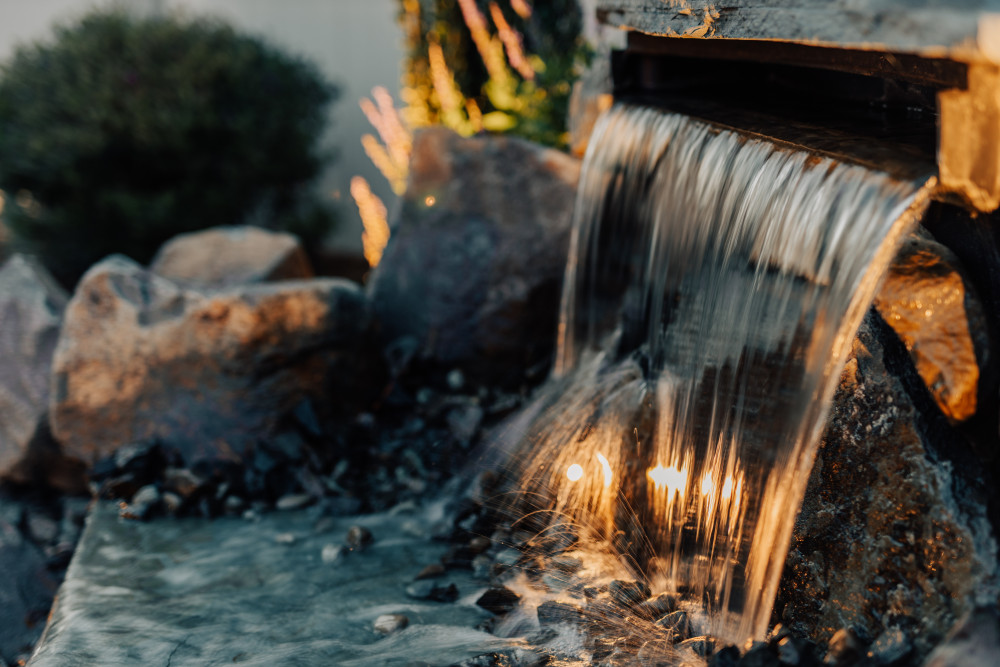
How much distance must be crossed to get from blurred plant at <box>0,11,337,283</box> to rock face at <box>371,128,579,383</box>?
3.21 m

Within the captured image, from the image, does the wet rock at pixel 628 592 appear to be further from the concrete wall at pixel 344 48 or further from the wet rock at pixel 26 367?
the concrete wall at pixel 344 48

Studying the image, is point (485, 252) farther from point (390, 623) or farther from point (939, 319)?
point (939, 319)

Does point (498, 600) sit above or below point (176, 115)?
below

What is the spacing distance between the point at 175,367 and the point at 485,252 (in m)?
1.64

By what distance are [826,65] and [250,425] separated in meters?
2.75

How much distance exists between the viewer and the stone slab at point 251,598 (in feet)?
7.18

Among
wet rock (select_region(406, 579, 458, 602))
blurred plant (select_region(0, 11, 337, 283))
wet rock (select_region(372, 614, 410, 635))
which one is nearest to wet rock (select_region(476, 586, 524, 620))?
wet rock (select_region(406, 579, 458, 602))

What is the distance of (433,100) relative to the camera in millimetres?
6719

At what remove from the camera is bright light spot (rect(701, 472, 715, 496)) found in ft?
7.60

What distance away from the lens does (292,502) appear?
3305 mm

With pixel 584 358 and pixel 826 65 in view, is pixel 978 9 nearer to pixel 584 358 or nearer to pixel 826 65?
pixel 826 65

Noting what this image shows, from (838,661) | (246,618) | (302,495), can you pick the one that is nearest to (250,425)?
(302,495)

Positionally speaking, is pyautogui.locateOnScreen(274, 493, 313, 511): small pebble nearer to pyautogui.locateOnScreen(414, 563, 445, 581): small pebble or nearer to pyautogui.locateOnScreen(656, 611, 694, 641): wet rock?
pyautogui.locateOnScreen(414, 563, 445, 581): small pebble

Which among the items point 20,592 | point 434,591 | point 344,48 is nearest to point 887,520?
point 434,591
